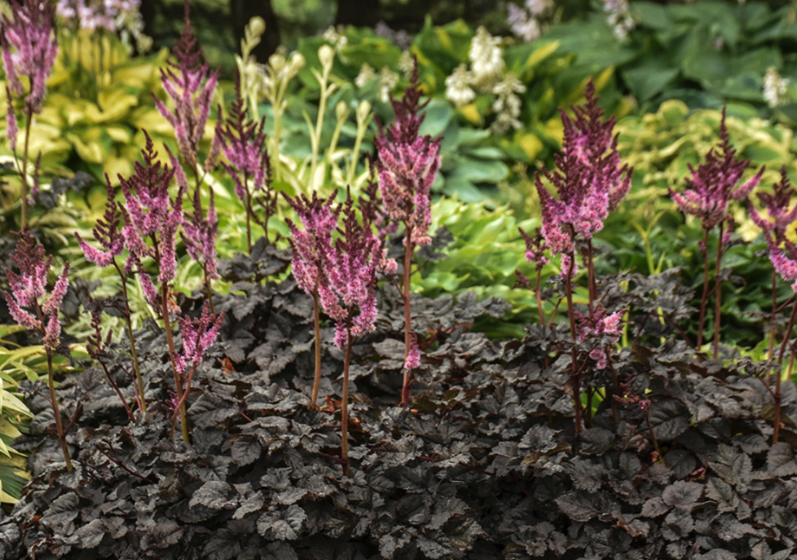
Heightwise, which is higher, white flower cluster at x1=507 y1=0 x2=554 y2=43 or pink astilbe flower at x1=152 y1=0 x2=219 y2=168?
white flower cluster at x1=507 y1=0 x2=554 y2=43

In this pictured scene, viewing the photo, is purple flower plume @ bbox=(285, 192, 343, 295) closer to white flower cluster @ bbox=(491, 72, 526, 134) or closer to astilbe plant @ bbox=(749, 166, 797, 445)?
astilbe plant @ bbox=(749, 166, 797, 445)

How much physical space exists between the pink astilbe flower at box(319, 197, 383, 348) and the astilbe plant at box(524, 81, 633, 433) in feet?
1.18

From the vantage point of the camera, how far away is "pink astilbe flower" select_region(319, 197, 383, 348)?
1.20 m

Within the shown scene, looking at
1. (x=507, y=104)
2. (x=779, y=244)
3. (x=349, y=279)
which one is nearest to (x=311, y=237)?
(x=349, y=279)

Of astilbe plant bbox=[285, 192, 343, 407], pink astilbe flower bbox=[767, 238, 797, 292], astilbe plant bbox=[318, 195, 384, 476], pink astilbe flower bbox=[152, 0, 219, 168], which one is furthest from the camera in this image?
pink astilbe flower bbox=[152, 0, 219, 168]

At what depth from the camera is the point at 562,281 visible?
1.45 meters

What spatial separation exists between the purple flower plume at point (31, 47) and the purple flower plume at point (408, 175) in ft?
3.61

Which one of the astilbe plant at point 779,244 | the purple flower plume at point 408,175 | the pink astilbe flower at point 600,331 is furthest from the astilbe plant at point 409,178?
the astilbe plant at point 779,244

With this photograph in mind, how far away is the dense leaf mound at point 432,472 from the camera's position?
129cm

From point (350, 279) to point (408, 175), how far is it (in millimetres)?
304

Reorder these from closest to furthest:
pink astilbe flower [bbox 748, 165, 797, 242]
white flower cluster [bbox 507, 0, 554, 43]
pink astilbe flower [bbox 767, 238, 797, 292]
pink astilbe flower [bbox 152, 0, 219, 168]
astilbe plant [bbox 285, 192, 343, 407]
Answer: astilbe plant [bbox 285, 192, 343, 407]
pink astilbe flower [bbox 767, 238, 797, 292]
pink astilbe flower [bbox 748, 165, 797, 242]
pink astilbe flower [bbox 152, 0, 219, 168]
white flower cluster [bbox 507, 0, 554, 43]

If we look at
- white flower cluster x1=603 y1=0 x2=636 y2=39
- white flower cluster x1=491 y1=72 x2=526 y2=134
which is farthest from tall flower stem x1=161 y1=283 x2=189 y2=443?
white flower cluster x1=603 y1=0 x2=636 y2=39

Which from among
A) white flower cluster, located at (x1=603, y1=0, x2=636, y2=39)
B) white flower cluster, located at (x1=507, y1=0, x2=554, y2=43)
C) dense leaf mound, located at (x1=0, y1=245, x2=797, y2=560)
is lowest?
dense leaf mound, located at (x1=0, y1=245, x2=797, y2=560)

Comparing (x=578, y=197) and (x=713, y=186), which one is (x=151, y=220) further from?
(x=713, y=186)
